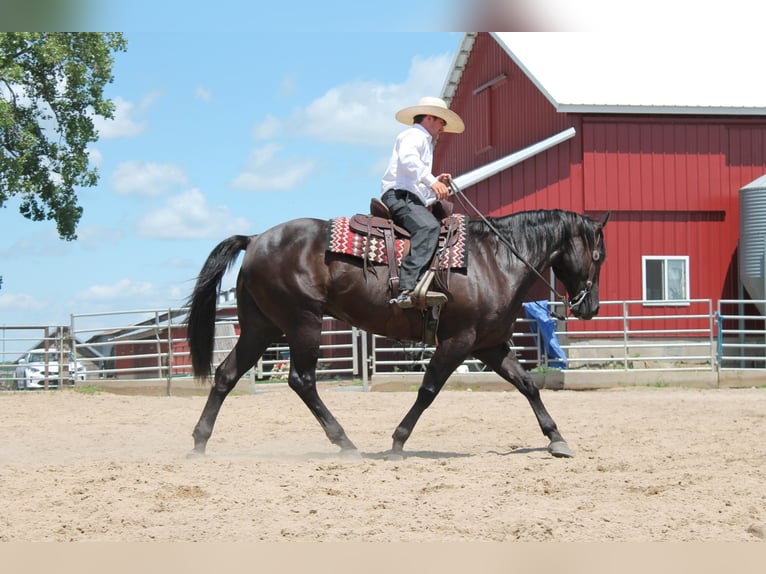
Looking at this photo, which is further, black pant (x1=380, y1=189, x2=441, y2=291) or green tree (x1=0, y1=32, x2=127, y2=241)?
green tree (x1=0, y1=32, x2=127, y2=241)

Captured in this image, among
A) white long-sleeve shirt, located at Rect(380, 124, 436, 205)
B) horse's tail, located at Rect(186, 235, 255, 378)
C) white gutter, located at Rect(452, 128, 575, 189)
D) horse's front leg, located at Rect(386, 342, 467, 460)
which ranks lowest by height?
horse's front leg, located at Rect(386, 342, 467, 460)

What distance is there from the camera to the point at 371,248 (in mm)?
6902

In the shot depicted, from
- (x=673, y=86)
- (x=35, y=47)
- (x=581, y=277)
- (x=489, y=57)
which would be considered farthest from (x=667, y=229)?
(x=35, y=47)

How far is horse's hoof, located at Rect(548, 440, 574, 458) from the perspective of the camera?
6.92 m

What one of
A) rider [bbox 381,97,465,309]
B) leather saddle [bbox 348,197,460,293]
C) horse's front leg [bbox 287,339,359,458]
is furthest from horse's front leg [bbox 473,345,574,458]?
horse's front leg [bbox 287,339,359,458]

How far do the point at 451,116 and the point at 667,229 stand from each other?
1185 cm

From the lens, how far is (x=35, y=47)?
20.0 m

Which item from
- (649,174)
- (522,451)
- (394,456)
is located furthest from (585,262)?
(649,174)

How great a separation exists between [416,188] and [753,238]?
12.4 metres

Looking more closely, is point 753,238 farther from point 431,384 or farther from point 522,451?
point 431,384

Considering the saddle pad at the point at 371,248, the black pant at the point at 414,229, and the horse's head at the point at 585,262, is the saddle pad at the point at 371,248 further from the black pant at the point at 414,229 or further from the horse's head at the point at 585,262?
the horse's head at the point at 585,262

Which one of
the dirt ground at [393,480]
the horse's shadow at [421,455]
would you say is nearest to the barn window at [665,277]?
the dirt ground at [393,480]

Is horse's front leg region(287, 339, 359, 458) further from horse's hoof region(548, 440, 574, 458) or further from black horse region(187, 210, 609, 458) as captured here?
horse's hoof region(548, 440, 574, 458)

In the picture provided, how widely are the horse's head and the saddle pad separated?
976mm
